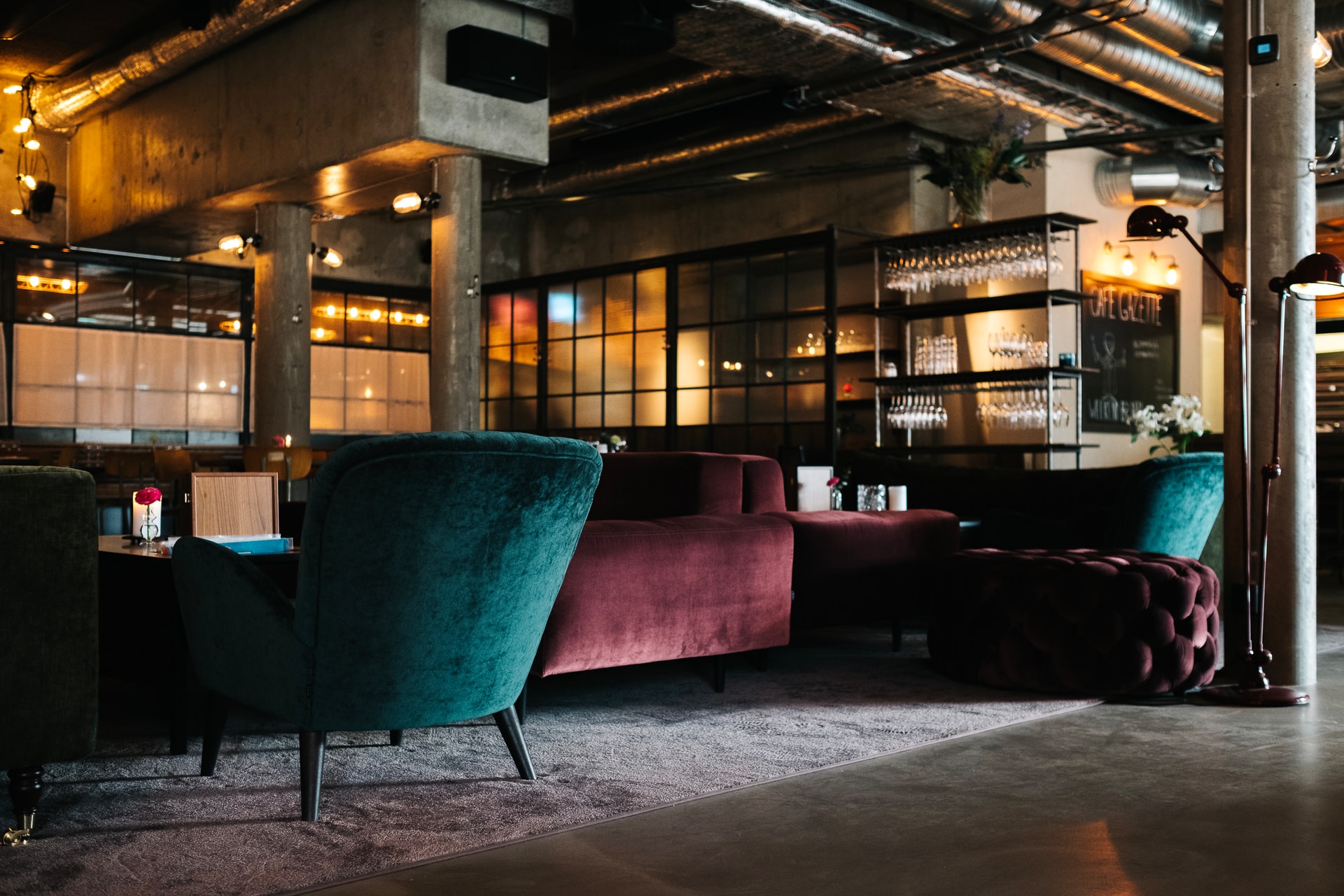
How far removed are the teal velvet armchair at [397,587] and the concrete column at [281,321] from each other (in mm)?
6704

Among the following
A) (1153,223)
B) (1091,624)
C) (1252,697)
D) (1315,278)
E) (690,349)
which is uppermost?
(690,349)

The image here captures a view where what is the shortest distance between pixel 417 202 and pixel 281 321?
217cm

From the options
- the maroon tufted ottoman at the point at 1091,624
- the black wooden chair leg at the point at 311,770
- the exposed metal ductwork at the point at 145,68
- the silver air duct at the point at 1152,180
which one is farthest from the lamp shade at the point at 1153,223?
the silver air duct at the point at 1152,180

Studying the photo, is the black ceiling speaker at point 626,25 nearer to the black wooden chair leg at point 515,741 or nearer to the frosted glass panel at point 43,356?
the black wooden chair leg at point 515,741

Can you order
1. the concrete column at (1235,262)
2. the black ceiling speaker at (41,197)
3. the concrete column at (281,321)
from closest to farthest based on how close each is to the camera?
the concrete column at (1235,262)
the concrete column at (281,321)
the black ceiling speaker at (41,197)

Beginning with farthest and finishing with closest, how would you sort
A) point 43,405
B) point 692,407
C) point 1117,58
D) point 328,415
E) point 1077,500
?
point 328,415, point 43,405, point 692,407, point 1117,58, point 1077,500

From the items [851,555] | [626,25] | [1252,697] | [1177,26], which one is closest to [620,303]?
[626,25]

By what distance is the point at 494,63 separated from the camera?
285 inches

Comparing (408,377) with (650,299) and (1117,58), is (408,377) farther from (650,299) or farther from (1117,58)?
(1117,58)

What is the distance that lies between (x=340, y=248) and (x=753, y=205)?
439 centimetres

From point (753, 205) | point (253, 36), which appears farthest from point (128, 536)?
point (753, 205)

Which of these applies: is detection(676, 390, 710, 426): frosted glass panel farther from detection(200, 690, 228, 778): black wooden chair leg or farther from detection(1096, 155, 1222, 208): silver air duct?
detection(200, 690, 228, 778): black wooden chair leg

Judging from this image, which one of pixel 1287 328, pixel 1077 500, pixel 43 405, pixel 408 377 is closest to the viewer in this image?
pixel 1287 328

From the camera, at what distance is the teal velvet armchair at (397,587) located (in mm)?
2492
